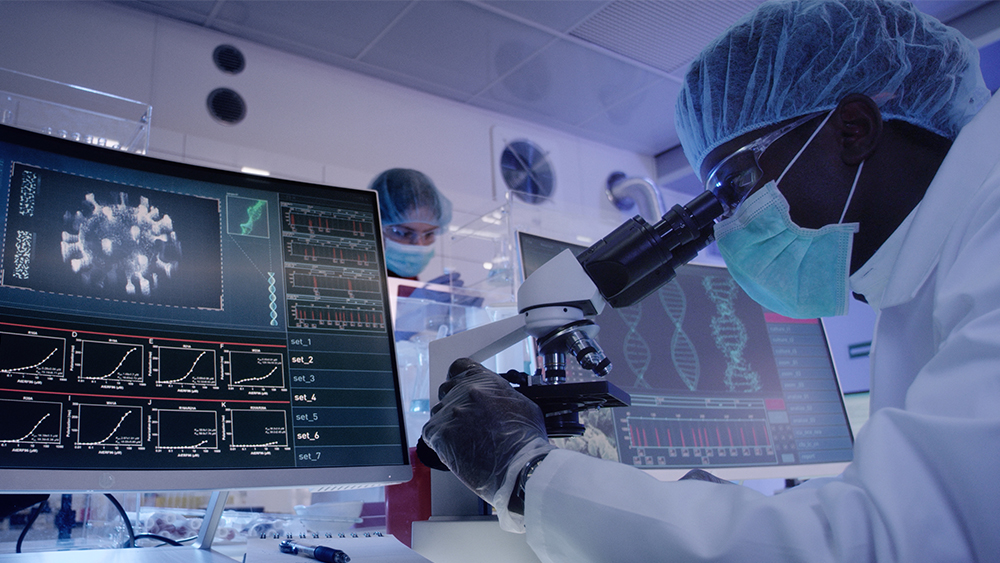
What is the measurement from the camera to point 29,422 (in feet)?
2.21

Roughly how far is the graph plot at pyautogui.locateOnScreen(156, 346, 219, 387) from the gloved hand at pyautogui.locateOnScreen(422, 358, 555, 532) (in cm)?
29

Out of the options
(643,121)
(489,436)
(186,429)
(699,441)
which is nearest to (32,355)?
(186,429)

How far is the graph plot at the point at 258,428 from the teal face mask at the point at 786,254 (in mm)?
774

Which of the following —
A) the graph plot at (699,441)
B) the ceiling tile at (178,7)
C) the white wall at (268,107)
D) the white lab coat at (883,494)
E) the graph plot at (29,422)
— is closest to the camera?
the white lab coat at (883,494)

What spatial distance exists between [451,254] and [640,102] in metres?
1.84

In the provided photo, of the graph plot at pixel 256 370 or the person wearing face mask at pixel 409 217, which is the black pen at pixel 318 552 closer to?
the graph plot at pixel 256 370

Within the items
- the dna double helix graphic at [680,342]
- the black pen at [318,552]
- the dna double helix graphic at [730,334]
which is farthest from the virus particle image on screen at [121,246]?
the dna double helix graphic at [730,334]

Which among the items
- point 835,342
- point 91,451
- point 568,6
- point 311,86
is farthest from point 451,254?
point 91,451

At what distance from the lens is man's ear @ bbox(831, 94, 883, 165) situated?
100cm

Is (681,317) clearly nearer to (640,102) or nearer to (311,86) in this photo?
(311,86)

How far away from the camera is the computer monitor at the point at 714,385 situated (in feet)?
4.25

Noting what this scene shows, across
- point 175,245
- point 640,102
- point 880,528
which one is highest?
point 640,102

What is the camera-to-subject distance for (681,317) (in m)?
1.48

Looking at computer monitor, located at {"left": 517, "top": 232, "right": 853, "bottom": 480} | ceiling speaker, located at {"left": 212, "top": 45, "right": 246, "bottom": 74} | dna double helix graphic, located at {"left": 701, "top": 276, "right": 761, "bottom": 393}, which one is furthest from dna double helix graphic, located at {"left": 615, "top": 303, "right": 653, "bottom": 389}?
ceiling speaker, located at {"left": 212, "top": 45, "right": 246, "bottom": 74}
